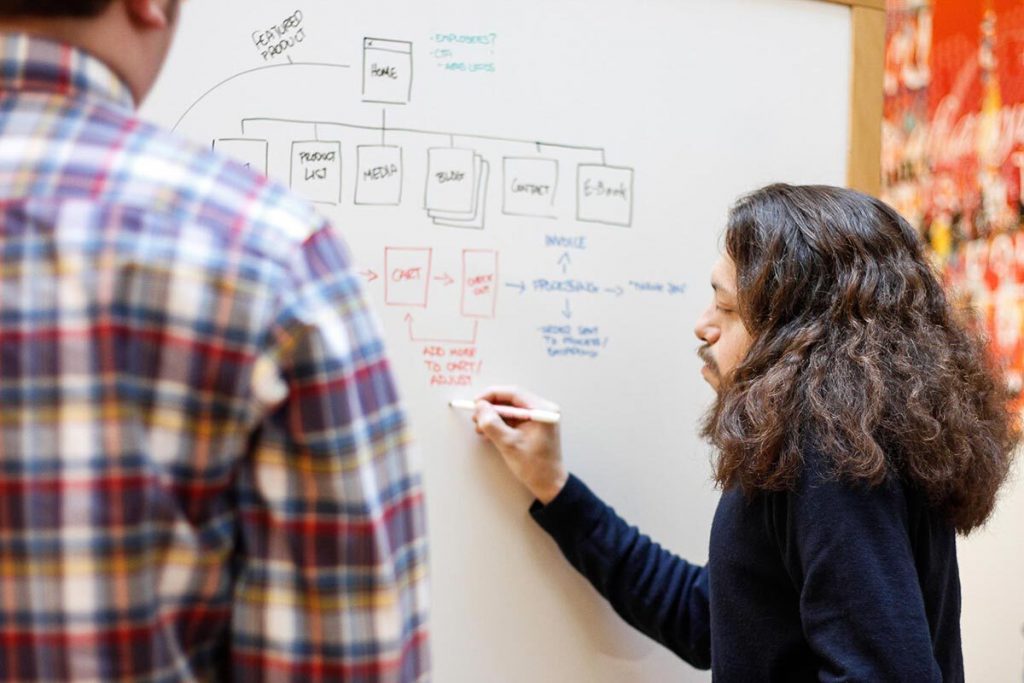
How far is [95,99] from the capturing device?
61 centimetres

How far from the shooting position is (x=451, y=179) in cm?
131

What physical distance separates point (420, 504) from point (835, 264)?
2.23ft

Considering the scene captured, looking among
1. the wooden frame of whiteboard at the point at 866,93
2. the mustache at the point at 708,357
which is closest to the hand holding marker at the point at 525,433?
the mustache at the point at 708,357

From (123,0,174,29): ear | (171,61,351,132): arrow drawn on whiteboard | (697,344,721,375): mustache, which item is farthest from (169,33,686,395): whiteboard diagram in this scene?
(123,0,174,29): ear

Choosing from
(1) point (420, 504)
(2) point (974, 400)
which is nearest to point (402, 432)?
(1) point (420, 504)

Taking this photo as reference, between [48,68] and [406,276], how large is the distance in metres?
0.71

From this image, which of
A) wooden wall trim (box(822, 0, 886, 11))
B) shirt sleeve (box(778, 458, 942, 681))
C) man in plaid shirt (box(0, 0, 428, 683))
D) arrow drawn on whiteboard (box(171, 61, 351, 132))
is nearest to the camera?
man in plaid shirt (box(0, 0, 428, 683))

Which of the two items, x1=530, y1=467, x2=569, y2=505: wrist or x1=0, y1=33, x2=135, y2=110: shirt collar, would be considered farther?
x1=530, y1=467, x2=569, y2=505: wrist

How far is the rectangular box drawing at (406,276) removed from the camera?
128 cm

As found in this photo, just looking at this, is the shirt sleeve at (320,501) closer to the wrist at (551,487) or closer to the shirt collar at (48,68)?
the shirt collar at (48,68)

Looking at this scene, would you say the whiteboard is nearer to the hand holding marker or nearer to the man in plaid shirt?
the hand holding marker

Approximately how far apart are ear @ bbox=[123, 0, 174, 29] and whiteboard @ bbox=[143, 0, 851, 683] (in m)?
0.59

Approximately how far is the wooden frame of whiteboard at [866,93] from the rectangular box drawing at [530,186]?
0.52 metres

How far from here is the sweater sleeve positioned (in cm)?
134
